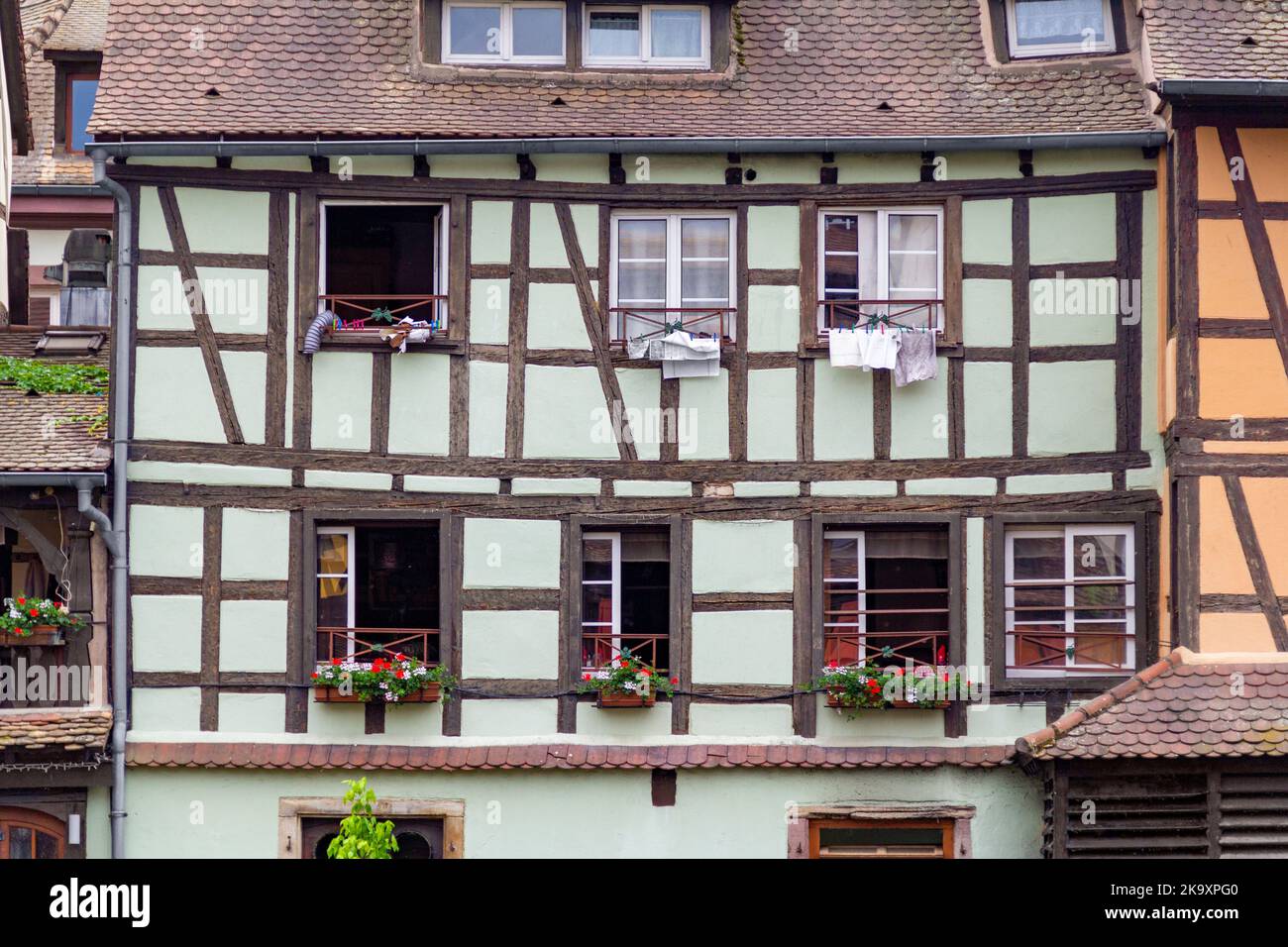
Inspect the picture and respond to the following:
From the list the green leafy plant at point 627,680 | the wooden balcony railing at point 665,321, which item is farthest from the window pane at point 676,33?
the green leafy plant at point 627,680

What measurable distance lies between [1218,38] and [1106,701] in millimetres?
5370

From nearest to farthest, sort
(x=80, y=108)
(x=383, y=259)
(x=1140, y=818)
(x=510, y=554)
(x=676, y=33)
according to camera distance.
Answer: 1. (x=1140, y=818)
2. (x=510, y=554)
3. (x=383, y=259)
4. (x=676, y=33)
5. (x=80, y=108)

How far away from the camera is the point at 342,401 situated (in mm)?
17344

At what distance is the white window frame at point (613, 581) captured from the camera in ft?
57.5

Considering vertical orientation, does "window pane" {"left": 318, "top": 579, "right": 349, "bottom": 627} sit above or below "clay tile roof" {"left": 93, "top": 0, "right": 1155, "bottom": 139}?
below

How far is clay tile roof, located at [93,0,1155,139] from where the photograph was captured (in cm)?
1750

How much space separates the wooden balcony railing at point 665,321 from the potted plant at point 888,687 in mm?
2904

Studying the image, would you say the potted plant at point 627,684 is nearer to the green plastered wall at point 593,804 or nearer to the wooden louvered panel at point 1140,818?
the green plastered wall at point 593,804

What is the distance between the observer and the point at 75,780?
16.9 metres

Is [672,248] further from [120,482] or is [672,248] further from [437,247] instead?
[120,482]

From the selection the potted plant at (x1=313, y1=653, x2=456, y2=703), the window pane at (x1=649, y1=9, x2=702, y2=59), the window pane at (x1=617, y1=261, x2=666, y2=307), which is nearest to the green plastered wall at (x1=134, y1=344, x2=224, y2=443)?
the potted plant at (x1=313, y1=653, x2=456, y2=703)

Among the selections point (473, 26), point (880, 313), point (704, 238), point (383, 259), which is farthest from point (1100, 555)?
point (473, 26)

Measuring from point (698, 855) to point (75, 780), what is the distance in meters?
4.93

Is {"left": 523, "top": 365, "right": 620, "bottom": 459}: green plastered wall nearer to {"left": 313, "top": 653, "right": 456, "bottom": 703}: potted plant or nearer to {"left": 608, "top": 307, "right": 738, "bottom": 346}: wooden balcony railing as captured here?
{"left": 608, "top": 307, "right": 738, "bottom": 346}: wooden balcony railing
